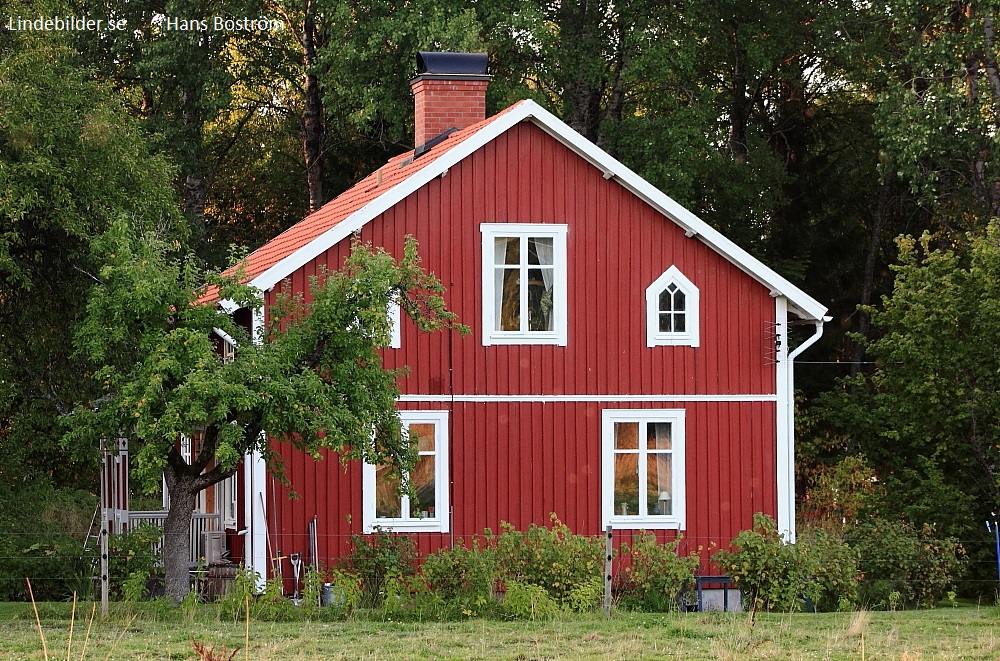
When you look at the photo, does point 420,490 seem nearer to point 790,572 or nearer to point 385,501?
point 385,501

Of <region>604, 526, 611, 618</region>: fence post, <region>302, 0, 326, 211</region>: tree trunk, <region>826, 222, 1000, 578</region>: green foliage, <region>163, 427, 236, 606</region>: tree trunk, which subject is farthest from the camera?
<region>302, 0, 326, 211</region>: tree trunk

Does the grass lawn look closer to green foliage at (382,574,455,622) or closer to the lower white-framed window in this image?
green foliage at (382,574,455,622)

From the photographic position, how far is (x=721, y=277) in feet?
69.9

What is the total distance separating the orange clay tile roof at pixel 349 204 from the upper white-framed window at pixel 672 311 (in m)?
3.31

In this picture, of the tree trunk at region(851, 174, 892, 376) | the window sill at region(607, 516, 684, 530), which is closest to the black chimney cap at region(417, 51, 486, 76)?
the window sill at region(607, 516, 684, 530)

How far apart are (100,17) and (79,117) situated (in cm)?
1476

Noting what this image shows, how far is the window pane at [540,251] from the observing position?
21.0 meters

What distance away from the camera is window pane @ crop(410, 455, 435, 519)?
20156mm

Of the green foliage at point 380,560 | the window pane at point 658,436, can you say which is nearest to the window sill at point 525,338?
the window pane at point 658,436

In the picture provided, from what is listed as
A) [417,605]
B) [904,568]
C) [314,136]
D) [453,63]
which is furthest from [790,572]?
[314,136]

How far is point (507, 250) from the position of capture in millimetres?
20859

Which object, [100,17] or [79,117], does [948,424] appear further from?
[100,17]

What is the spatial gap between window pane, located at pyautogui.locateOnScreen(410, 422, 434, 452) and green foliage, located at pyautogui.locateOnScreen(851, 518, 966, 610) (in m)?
5.92

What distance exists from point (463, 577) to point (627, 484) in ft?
14.4
